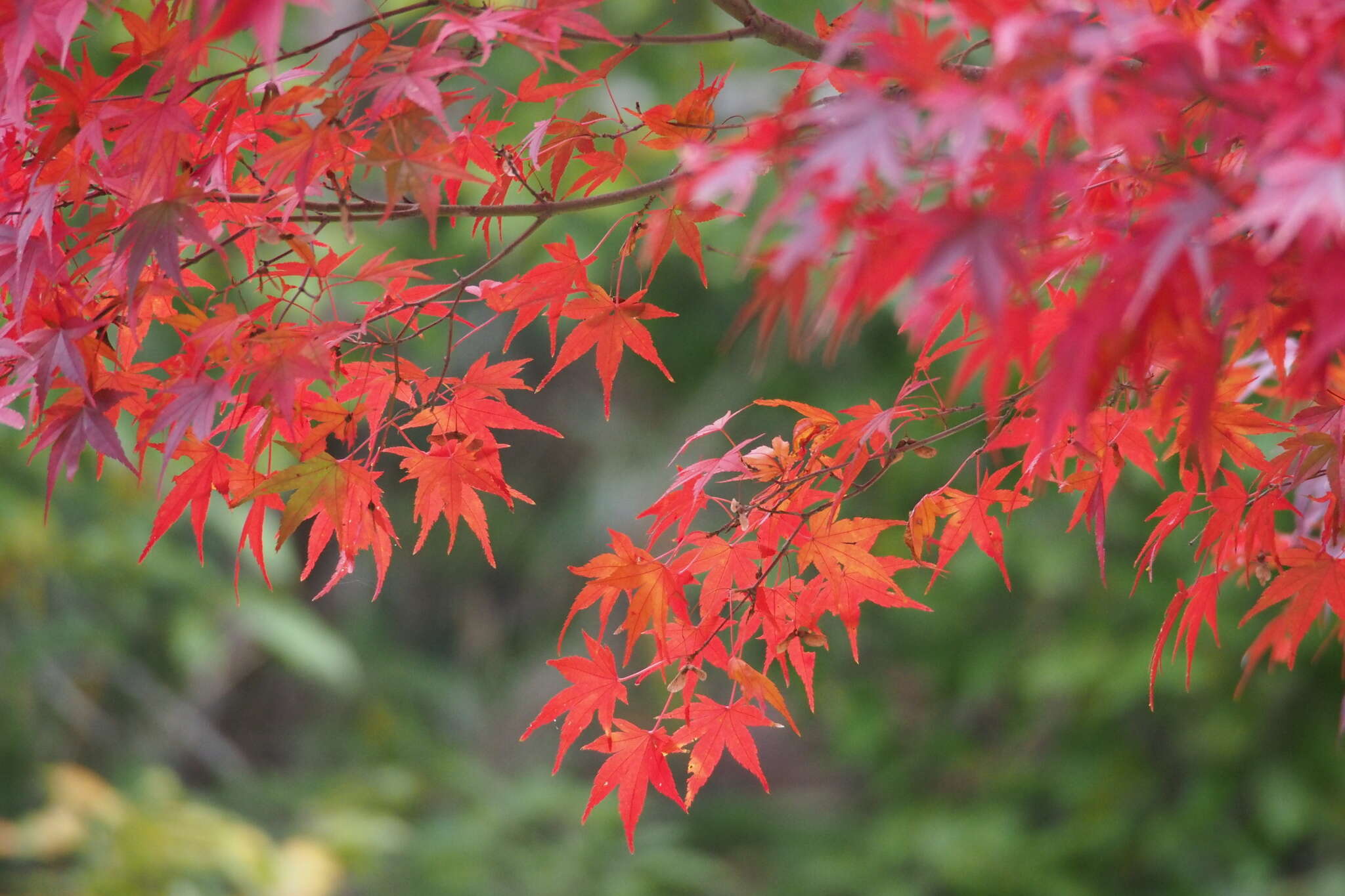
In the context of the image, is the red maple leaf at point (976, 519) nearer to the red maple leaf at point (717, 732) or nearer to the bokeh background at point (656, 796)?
the red maple leaf at point (717, 732)

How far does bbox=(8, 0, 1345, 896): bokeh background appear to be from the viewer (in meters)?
2.66

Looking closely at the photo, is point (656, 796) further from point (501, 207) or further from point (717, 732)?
point (501, 207)

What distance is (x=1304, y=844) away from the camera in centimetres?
289

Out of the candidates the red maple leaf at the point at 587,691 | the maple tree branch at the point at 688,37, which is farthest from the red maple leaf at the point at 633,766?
the maple tree branch at the point at 688,37

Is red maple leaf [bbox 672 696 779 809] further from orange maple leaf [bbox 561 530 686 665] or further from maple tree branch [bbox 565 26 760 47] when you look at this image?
maple tree branch [bbox 565 26 760 47]

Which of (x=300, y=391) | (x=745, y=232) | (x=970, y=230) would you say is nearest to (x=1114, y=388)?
(x=970, y=230)

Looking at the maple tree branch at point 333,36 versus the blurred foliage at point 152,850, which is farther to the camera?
the blurred foliage at point 152,850

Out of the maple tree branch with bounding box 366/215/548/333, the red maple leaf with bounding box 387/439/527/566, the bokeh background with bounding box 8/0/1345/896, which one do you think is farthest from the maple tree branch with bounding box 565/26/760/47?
the bokeh background with bounding box 8/0/1345/896

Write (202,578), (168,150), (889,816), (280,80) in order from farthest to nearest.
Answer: (889,816), (202,578), (280,80), (168,150)

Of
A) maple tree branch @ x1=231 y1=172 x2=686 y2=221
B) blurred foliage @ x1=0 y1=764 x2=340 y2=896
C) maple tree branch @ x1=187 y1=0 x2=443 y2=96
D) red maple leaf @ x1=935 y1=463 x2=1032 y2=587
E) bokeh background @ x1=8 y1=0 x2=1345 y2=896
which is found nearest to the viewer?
maple tree branch @ x1=187 y1=0 x2=443 y2=96

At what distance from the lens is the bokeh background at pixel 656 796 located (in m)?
2.66

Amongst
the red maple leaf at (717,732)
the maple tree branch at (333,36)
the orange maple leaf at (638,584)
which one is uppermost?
the maple tree branch at (333,36)

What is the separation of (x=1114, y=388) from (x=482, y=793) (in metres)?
2.67

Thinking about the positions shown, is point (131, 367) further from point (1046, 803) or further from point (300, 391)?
point (1046, 803)
